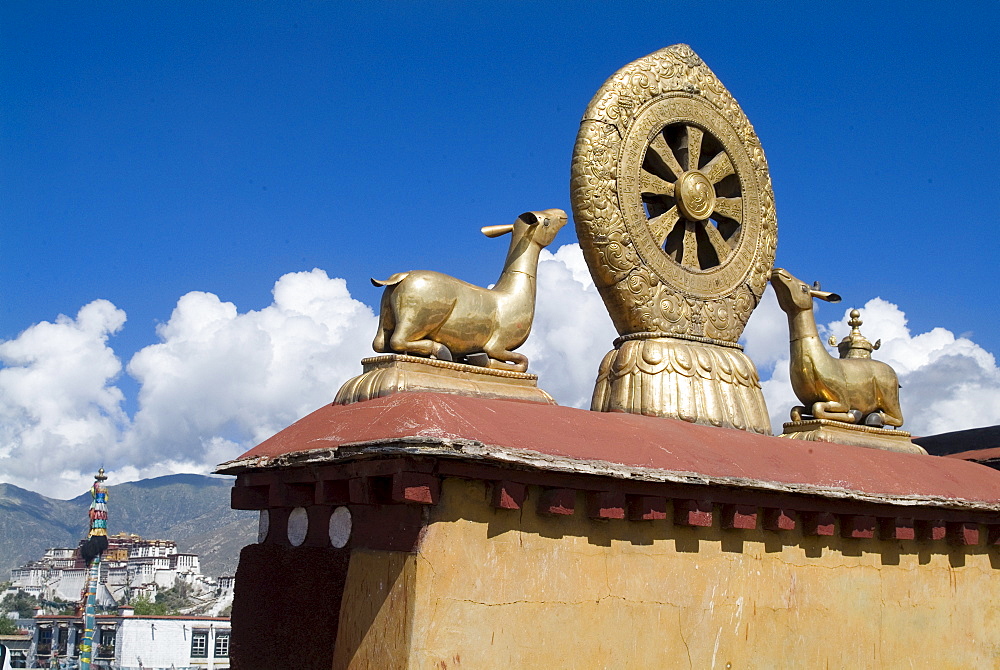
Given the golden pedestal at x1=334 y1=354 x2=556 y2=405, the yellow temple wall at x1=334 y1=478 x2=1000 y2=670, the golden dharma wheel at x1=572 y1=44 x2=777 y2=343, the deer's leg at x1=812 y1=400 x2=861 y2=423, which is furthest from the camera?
the deer's leg at x1=812 y1=400 x2=861 y2=423

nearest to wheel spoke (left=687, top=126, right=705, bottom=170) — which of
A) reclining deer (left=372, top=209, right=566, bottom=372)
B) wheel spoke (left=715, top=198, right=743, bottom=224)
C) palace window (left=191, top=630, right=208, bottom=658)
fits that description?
wheel spoke (left=715, top=198, right=743, bottom=224)

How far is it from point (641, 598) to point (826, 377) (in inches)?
139

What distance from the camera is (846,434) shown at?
8500mm

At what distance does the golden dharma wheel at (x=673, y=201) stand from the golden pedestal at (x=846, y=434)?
3.31ft

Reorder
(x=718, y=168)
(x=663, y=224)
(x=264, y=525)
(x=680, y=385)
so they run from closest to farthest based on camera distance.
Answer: (x=264, y=525) → (x=680, y=385) → (x=663, y=224) → (x=718, y=168)

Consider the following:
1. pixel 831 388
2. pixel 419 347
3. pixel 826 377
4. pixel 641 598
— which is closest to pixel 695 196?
pixel 826 377

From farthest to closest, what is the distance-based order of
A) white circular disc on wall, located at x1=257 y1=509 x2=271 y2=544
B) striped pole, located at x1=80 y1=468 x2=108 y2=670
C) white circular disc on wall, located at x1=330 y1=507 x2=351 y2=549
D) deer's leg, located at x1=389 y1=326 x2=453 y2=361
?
1. striped pole, located at x1=80 y1=468 x2=108 y2=670
2. white circular disc on wall, located at x1=257 y1=509 x2=271 y2=544
3. deer's leg, located at x1=389 y1=326 x2=453 y2=361
4. white circular disc on wall, located at x1=330 y1=507 x2=351 y2=549

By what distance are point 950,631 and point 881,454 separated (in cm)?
144

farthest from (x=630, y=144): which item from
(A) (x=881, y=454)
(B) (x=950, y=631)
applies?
(B) (x=950, y=631)

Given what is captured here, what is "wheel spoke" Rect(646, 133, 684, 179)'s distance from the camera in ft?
27.2

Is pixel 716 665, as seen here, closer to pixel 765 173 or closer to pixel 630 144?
A: pixel 630 144

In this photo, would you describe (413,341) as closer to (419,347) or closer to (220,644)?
(419,347)

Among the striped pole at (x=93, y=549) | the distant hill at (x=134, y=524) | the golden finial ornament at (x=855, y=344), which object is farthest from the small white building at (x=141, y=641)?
A: the distant hill at (x=134, y=524)

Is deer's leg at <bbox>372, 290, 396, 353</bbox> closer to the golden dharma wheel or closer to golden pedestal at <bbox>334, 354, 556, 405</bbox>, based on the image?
golden pedestal at <bbox>334, 354, 556, 405</bbox>
